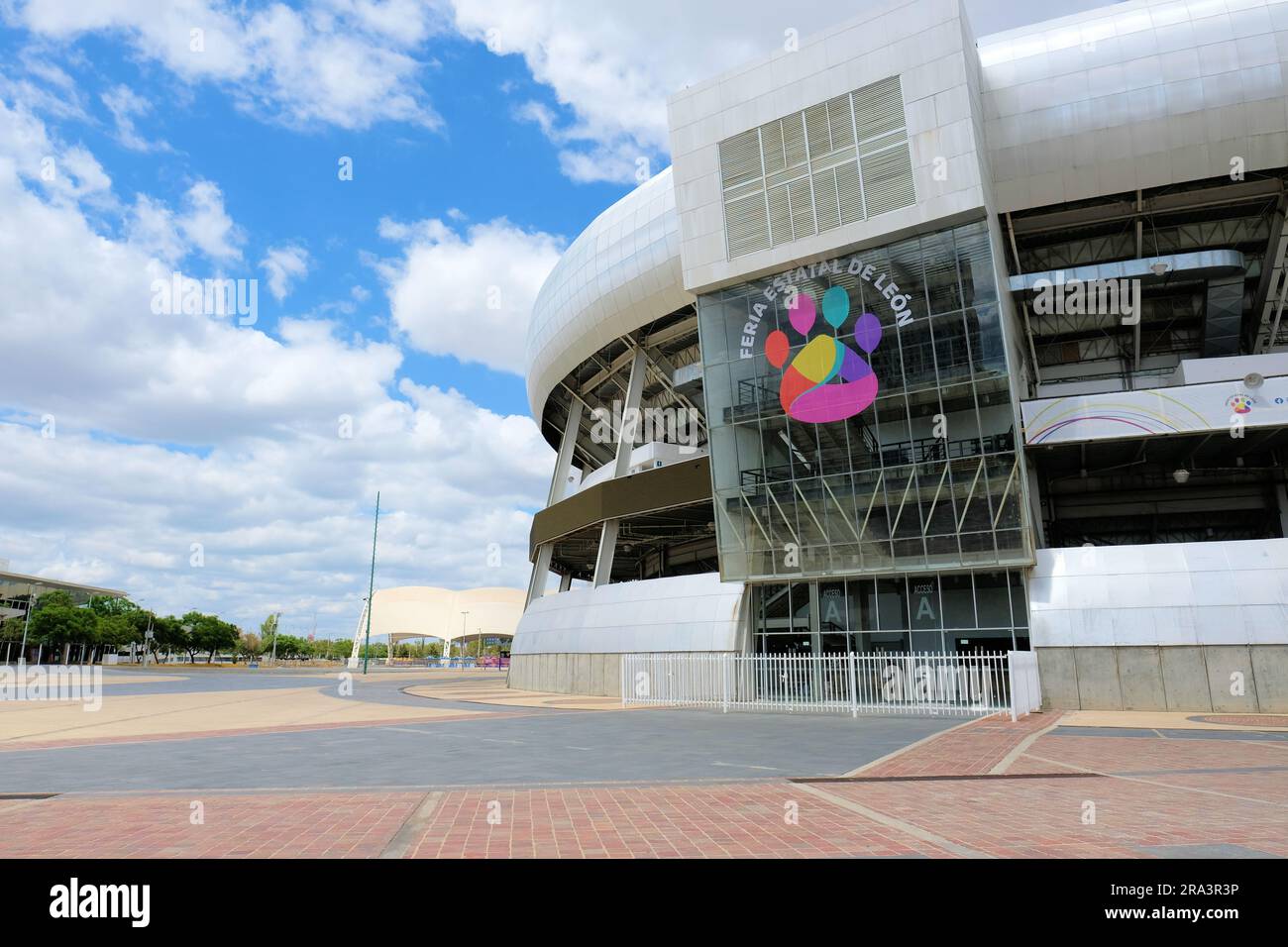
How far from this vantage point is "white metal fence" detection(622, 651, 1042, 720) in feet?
65.2

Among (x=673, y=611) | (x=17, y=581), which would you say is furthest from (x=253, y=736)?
(x=17, y=581)

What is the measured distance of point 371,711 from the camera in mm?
21406

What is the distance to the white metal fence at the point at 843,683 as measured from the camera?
19875mm

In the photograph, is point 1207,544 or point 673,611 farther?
point 673,611

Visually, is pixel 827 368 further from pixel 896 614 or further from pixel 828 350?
A: pixel 896 614

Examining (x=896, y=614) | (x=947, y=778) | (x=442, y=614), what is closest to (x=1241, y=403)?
(x=896, y=614)

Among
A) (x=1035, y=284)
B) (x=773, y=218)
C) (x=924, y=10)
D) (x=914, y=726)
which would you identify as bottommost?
(x=914, y=726)

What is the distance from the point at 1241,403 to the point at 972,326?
336 inches

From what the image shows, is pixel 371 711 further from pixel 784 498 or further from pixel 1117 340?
pixel 1117 340

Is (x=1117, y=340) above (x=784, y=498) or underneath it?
above

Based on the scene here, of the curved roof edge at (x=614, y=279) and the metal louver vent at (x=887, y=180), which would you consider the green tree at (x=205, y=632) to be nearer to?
the curved roof edge at (x=614, y=279)

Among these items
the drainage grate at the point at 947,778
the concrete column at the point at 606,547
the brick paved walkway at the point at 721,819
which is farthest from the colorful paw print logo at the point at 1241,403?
the concrete column at the point at 606,547
